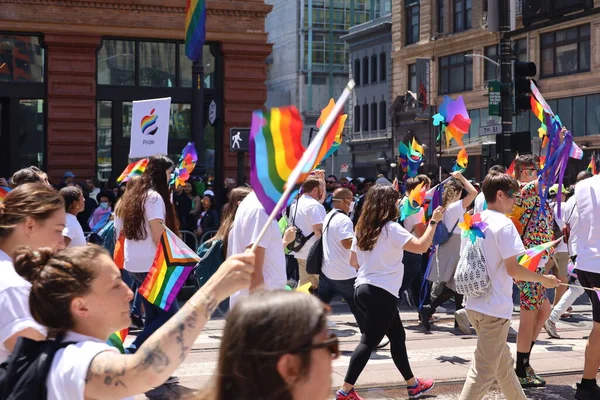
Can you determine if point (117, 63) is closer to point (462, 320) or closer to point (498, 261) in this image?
point (462, 320)

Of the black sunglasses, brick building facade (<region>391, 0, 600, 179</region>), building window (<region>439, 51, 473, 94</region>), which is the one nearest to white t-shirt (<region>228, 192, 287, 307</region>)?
the black sunglasses

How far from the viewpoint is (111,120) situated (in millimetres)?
23969

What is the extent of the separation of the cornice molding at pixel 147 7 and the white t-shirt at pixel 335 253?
15821 millimetres

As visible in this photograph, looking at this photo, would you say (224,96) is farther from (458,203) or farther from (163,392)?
(163,392)

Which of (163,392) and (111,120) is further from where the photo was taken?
(111,120)

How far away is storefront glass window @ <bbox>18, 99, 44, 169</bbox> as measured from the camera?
2347 cm

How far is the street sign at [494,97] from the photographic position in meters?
14.0

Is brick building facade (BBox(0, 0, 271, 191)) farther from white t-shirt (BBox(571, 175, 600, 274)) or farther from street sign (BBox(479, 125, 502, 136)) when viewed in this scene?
white t-shirt (BBox(571, 175, 600, 274))

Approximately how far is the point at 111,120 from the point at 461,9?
30420 mm

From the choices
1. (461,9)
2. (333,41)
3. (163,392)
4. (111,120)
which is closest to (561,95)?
(461,9)

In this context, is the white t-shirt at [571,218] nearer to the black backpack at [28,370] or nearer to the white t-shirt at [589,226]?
the white t-shirt at [589,226]

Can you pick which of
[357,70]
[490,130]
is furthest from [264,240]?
[357,70]

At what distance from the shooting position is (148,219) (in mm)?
7645

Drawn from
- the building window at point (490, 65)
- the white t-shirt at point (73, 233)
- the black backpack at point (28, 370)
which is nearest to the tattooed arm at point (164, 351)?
the black backpack at point (28, 370)
